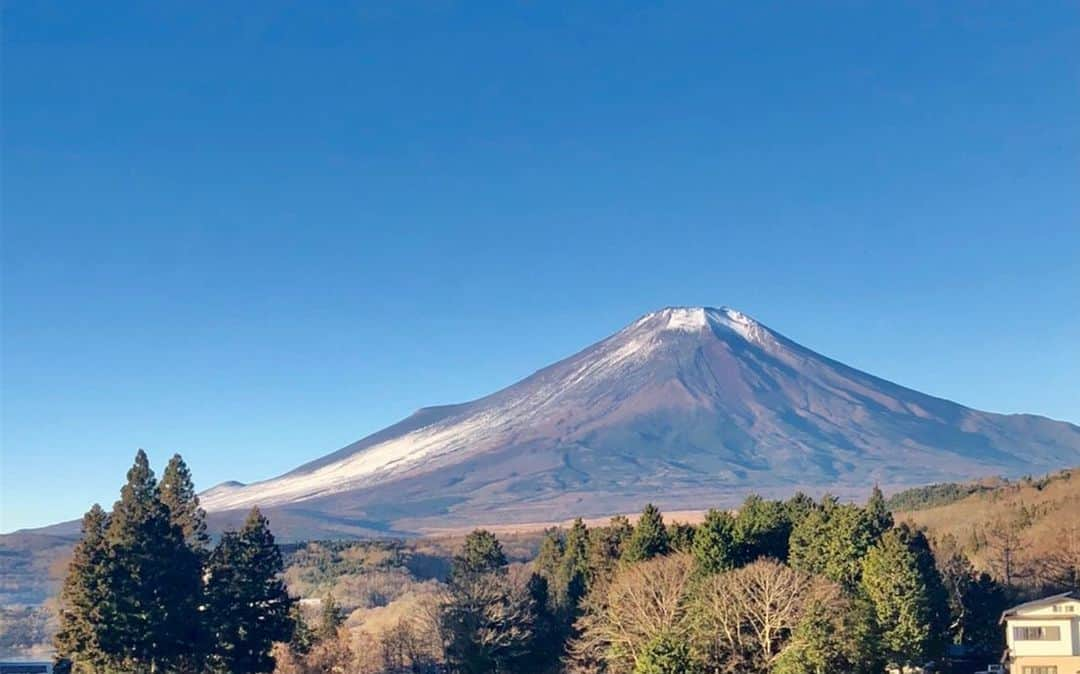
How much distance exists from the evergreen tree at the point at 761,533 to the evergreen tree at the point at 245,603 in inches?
638

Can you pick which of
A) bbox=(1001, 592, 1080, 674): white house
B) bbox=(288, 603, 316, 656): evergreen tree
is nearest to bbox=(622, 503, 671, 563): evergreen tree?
bbox=(288, 603, 316, 656): evergreen tree

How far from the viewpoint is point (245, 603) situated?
3738cm

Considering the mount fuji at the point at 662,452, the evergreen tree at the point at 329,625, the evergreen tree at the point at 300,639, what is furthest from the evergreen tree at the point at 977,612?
the mount fuji at the point at 662,452

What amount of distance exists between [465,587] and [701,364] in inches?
6098

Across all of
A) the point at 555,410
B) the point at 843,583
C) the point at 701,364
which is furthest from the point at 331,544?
the point at 701,364

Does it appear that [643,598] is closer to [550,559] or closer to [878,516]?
[878,516]

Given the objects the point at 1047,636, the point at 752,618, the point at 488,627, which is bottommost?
the point at 1047,636

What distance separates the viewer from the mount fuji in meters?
152

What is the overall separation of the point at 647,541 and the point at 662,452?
131222 mm

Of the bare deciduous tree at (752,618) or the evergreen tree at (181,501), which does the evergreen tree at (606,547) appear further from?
the evergreen tree at (181,501)

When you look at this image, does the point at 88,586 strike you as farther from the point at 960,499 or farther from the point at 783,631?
the point at 960,499

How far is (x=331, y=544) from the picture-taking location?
3686 inches

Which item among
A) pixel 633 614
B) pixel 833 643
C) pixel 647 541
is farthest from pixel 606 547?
pixel 833 643

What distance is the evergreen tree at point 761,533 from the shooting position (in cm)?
4059
